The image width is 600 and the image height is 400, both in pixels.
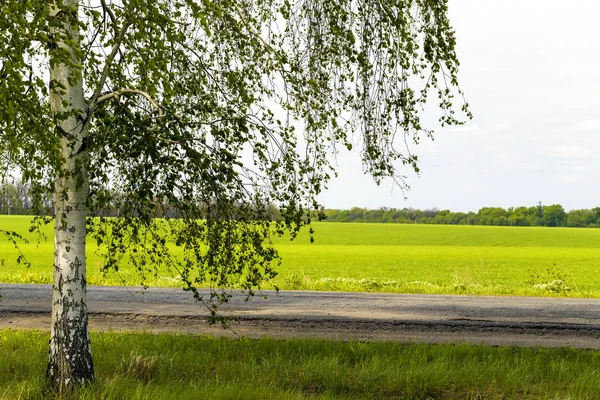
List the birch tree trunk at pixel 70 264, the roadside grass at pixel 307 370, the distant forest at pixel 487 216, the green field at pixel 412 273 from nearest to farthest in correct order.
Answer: the birch tree trunk at pixel 70 264
the roadside grass at pixel 307 370
the green field at pixel 412 273
the distant forest at pixel 487 216

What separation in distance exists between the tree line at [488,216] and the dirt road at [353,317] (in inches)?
4569

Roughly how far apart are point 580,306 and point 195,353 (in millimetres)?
10172

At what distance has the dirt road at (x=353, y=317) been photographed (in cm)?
1101

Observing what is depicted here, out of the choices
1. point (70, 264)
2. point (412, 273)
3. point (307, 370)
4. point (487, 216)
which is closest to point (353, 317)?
point (307, 370)

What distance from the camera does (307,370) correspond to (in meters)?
8.25

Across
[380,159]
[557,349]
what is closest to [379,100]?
[380,159]

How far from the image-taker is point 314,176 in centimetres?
615

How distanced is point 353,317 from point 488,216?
141 meters

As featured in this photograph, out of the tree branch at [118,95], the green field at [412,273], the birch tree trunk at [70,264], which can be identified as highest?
the tree branch at [118,95]

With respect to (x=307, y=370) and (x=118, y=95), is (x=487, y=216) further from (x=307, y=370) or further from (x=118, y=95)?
(x=118, y=95)

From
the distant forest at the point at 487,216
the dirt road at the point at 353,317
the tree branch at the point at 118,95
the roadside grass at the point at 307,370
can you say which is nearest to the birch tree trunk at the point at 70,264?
the tree branch at the point at 118,95

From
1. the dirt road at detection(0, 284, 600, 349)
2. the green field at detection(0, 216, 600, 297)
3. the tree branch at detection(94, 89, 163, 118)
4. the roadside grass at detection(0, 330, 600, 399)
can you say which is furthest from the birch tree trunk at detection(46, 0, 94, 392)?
the dirt road at detection(0, 284, 600, 349)

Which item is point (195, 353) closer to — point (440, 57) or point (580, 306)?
point (440, 57)

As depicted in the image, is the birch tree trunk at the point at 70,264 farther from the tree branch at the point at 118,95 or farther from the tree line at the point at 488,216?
the tree line at the point at 488,216
